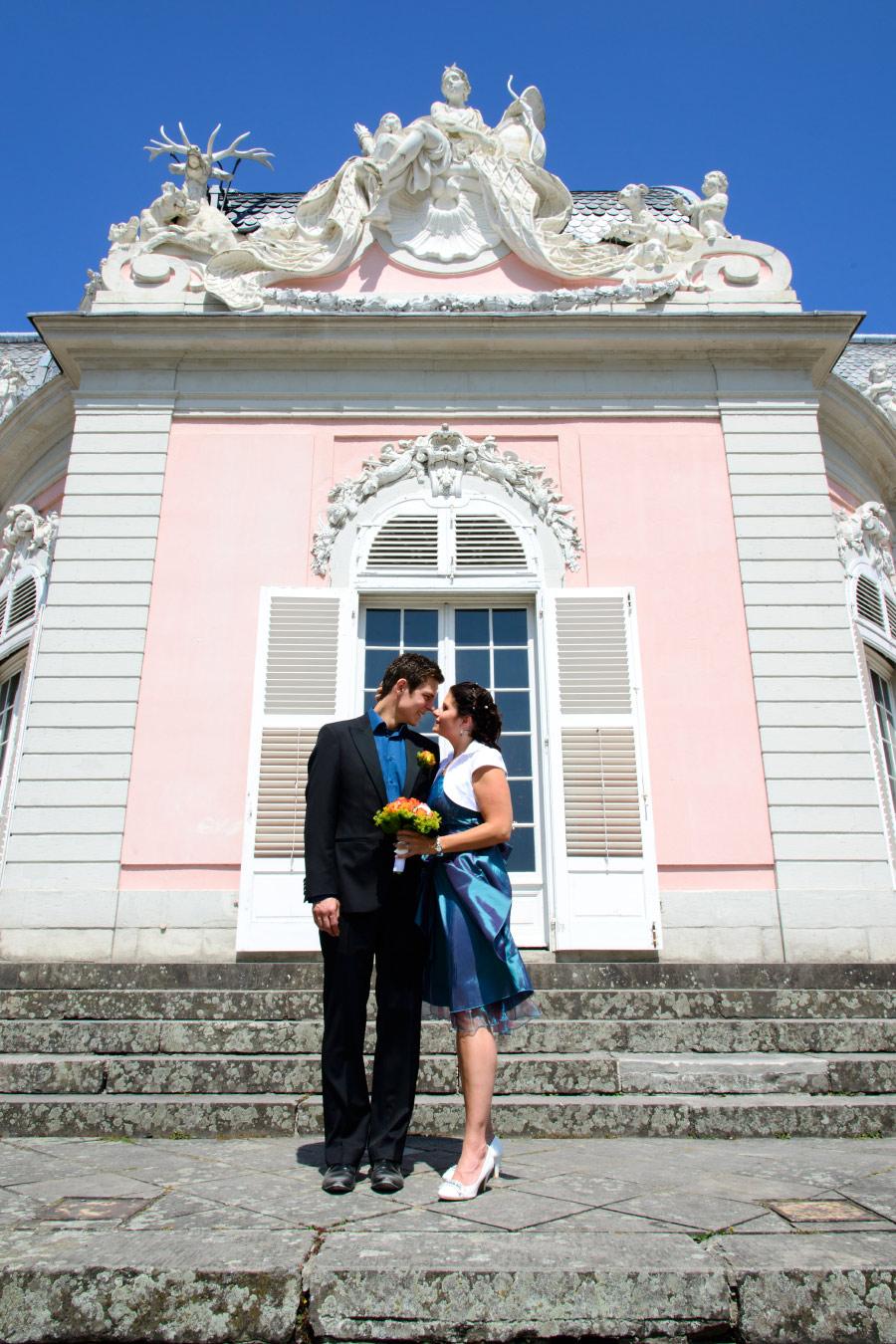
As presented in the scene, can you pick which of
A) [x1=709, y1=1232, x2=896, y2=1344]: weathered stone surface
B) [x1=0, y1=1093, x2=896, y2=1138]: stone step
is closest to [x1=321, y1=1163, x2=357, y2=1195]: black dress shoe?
[x1=0, y1=1093, x2=896, y2=1138]: stone step

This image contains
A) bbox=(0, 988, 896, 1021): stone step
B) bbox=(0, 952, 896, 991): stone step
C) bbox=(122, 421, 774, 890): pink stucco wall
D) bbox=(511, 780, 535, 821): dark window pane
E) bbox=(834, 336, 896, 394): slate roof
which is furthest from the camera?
bbox=(834, 336, 896, 394): slate roof

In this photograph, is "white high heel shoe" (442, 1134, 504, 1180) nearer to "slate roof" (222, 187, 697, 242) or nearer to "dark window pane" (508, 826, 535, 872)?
"dark window pane" (508, 826, 535, 872)

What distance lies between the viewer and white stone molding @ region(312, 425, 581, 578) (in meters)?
6.52

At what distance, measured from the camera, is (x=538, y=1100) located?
340cm

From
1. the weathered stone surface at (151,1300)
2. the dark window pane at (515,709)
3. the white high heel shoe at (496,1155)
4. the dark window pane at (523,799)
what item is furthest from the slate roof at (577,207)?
the weathered stone surface at (151,1300)

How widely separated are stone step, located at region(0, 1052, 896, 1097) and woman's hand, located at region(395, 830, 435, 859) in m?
1.20

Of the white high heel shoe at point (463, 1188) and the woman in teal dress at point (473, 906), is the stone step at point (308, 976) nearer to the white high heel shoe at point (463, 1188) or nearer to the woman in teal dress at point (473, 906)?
the woman in teal dress at point (473, 906)

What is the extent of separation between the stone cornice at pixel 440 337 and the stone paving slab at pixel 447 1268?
5.74 metres

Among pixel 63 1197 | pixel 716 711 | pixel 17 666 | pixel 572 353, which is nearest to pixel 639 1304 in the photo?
pixel 63 1197

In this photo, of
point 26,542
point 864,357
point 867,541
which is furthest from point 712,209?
point 26,542

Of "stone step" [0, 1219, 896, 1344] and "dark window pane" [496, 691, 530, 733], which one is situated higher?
"dark window pane" [496, 691, 530, 733]

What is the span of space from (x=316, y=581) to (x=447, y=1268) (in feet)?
16.1

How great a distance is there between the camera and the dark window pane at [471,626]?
20.9 feet

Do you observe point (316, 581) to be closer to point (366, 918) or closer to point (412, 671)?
point (412, 671)
